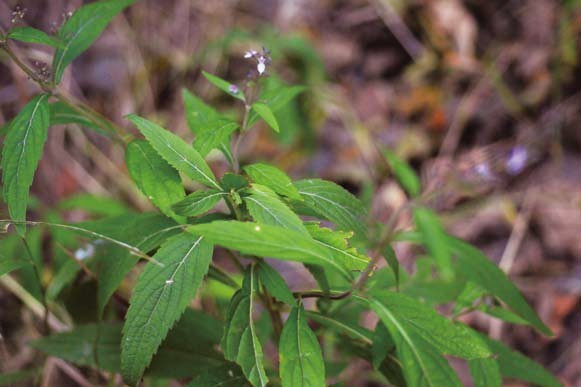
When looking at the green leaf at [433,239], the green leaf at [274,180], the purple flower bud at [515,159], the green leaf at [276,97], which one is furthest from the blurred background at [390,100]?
the green leaf at [433,239]

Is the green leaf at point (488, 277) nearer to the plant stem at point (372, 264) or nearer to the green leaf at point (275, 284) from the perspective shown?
the plant stem at point (372, 264)

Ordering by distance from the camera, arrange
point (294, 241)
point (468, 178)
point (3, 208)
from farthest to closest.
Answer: point (3, 208)
point (468, 178)
point (294, 241)

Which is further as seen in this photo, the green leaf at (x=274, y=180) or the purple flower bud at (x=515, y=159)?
the purple flower bud at (x=515, y=159)

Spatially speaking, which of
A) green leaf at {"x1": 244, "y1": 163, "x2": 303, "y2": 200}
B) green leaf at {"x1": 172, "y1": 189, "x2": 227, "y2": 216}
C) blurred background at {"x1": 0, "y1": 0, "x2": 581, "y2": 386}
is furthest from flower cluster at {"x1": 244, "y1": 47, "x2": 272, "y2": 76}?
blurred background at {"x1": 0, "y1": 0, "x2": 581, "y2": 386}

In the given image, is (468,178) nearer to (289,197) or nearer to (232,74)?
(289,197)

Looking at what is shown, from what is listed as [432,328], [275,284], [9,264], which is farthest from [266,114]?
[9,264]

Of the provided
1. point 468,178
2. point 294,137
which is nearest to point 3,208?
point 294,137
